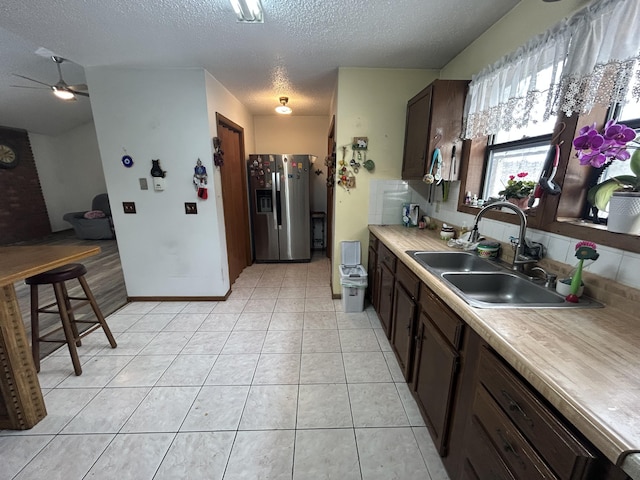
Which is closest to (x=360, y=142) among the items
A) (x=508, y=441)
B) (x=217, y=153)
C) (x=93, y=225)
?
(x=217, y=153)

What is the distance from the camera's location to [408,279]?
1598mm

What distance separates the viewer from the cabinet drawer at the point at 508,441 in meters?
0.66

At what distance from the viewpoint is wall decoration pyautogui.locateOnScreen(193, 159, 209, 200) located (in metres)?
2.54

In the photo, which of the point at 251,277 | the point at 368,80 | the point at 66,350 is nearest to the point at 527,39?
the point at 368,80

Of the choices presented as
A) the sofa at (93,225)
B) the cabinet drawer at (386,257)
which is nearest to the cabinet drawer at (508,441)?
the cabinet drawer at (386,257)

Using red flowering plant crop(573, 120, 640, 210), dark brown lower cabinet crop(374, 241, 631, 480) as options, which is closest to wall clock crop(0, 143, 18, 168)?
dark brown lower cabinet crop(374, 241, 631, 480)

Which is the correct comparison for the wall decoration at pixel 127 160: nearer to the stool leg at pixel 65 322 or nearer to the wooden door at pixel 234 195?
the wooden door at pixel 234 195

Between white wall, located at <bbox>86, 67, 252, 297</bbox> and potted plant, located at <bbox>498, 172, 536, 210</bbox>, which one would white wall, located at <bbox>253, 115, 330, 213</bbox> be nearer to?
white wall, located at <bbox>86, 67, 252, 297</bbox>

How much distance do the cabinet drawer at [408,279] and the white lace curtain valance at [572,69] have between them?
103cm

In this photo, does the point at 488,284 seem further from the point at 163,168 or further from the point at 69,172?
the point at 69,172

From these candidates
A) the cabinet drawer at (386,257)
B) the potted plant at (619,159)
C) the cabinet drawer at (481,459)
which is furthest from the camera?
the cabinet drawer at (386,257)

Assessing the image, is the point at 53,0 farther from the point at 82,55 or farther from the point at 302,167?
the point at 302,167

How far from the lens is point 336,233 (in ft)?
9.10

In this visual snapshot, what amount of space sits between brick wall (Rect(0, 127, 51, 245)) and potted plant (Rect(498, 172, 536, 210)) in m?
8.25
